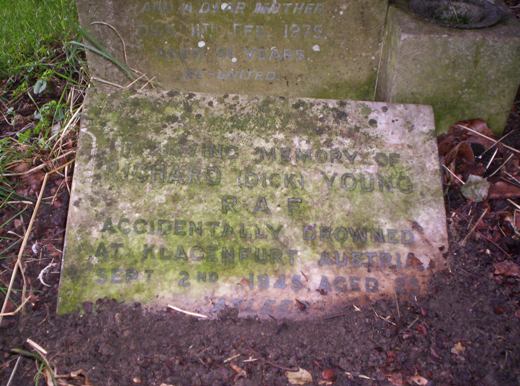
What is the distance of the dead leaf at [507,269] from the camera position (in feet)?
7.06

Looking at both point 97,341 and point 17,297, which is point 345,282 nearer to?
point 97,341

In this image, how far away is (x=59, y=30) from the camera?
141 inches

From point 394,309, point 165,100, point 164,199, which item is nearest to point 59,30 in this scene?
point 165,100

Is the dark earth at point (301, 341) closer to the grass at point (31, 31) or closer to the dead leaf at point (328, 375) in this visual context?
the dead leaf at point (328, 375)

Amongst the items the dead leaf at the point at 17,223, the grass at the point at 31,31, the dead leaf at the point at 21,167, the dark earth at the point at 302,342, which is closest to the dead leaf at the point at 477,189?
the dark earth at the point at 302,342

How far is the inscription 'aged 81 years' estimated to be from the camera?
203cm

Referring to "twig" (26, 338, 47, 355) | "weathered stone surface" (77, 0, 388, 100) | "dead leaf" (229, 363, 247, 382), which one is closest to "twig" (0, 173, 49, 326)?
"twig" (26, 338, 47, 355)

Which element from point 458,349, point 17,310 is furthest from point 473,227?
point 17,310

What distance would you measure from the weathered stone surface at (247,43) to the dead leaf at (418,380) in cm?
155

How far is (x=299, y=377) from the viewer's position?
A: 1.81 metres

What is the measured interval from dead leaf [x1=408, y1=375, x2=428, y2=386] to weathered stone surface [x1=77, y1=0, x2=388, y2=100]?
5.08ft

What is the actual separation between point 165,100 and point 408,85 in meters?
1.25

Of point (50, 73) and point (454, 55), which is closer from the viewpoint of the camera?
point (454, 55)

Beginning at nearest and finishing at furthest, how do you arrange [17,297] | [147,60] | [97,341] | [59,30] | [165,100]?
1. [97,341]
2. [17,297]
3. [165,100]
4. [147,60]
5. [59,30]
